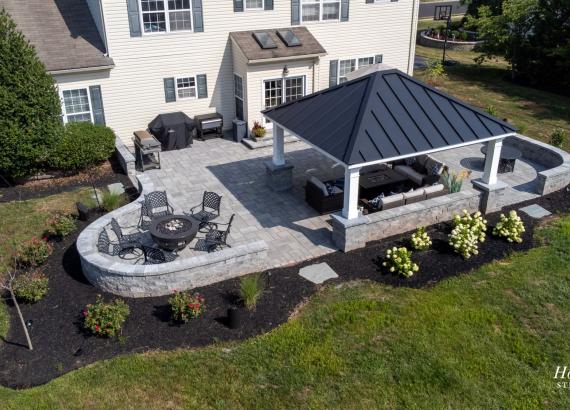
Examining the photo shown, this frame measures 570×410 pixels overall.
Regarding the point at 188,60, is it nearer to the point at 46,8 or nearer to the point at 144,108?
the point at 144,108

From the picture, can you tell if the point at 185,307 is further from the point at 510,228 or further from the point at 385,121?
the point at 510,228

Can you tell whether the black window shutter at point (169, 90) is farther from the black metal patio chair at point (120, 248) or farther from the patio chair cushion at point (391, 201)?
the patio chair cushion at point (391, 201)

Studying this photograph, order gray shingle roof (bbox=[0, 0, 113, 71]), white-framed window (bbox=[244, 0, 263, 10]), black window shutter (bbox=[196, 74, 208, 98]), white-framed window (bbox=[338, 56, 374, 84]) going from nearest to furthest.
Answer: gray shingle roof (bbox=[0, 0, 113, 71]) < white-framed window (bbox=[244, 0, 263, 10]) < black window shutter (bbox=[196, 74, 208, 98]) < white-framed window (bbox=[338, 56, 374, 84])

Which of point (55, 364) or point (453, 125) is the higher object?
point (453, 125)

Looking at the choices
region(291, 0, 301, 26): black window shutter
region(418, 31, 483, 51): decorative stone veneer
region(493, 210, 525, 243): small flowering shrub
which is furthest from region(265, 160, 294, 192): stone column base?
region(418, 31, 483, 51): decorative stone veneer

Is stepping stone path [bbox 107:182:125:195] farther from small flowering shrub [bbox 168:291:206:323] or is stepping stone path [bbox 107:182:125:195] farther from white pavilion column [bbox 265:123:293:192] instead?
small flowering shrub [bbox 168:291:206:323]

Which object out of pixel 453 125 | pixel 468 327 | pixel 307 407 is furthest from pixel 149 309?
pixel 453 125

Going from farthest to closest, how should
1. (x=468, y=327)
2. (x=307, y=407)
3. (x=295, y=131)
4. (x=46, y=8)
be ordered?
(x=46, y=8) → (x=295, y=131) → (x=468, y=327) → (x=307, y=407)
